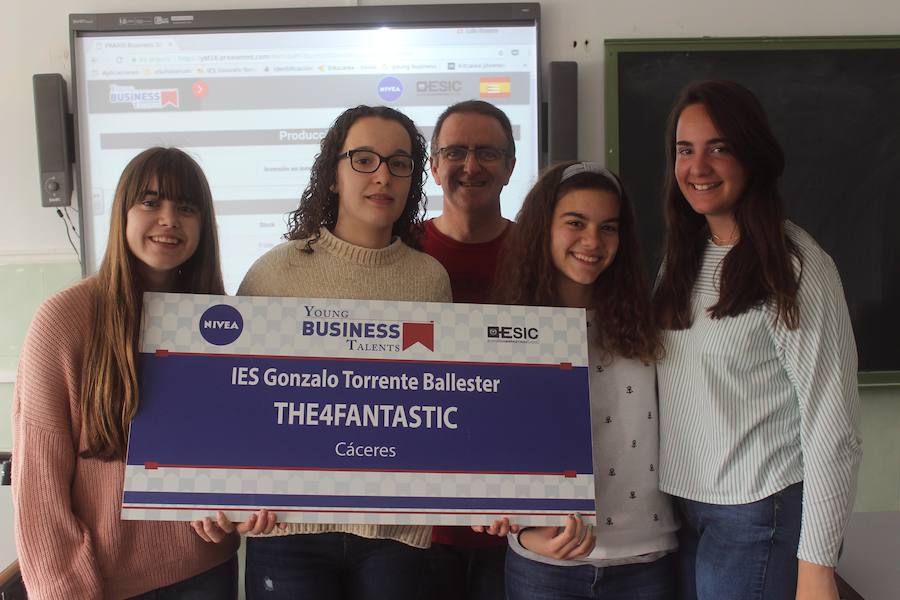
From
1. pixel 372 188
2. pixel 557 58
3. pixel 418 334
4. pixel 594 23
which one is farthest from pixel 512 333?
pixel 594 23

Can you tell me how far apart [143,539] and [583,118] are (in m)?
2.38

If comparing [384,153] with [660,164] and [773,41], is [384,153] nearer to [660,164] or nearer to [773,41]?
[660,164]

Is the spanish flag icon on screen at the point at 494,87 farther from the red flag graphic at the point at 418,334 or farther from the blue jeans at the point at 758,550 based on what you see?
the blue jeans at the point at 758,550

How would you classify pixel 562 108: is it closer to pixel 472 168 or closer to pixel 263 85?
pixel 472 168

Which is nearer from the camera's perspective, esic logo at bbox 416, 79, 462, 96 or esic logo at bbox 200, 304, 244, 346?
esic logo at bbox 200, 304, 244, 346

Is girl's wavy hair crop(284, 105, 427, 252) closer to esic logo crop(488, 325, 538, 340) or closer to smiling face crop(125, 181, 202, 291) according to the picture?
smiling face crop(125, 181, 202, 291)

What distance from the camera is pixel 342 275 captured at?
1.45m

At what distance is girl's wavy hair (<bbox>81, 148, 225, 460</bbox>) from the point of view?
4.18 ft

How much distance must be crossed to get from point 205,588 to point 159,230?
0.75 m

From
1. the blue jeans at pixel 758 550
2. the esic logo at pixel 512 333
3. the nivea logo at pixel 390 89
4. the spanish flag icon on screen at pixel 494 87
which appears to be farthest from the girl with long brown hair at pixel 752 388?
the nivea logo at pixel 390 89

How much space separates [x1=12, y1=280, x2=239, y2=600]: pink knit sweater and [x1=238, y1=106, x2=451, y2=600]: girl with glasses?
0.68ft

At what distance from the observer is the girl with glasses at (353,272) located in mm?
1364

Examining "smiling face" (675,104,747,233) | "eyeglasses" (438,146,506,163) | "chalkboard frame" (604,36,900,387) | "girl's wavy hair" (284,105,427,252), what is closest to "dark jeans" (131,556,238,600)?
"girl's wavy hair" (284,105,427,252)

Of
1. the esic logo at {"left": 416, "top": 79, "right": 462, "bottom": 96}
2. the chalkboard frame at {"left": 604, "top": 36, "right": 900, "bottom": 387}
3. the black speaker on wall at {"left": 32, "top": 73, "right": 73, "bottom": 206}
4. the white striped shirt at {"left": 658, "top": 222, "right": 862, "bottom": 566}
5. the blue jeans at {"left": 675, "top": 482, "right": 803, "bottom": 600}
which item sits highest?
the chalkboard frame at {"left": 604, "top": 36, "right": 900, "bottom": 387}
